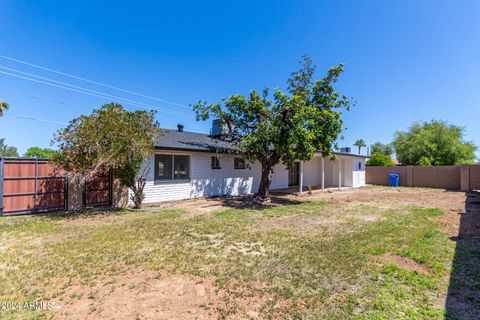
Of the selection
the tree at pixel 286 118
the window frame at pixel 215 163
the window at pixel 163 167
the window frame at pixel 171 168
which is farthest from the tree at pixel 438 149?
the window at pixel 163 167

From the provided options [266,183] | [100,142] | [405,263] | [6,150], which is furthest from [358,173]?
[6,150]

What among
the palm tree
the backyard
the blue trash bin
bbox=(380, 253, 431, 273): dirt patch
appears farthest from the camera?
the blue trash bin

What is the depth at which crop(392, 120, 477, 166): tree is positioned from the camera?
74.6ft

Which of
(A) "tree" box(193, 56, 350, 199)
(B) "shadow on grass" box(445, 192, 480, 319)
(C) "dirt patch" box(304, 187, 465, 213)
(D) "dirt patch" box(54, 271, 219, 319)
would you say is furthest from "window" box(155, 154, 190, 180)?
(B) "shadow on grass" box(445, 192, 480, 319)

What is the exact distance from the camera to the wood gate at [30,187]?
764 centimetres

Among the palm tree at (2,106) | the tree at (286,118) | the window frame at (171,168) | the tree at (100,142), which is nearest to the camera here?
the palm tree at (2,106)

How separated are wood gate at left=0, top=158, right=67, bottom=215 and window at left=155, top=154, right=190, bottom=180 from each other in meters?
3.38

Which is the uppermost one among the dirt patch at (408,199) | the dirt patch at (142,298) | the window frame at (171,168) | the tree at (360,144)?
A: the tree at (360,144)

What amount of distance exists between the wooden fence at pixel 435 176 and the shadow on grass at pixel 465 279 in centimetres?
1437

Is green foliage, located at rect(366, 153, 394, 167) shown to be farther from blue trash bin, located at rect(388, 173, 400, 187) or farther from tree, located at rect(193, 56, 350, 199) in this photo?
tree, located at rect(193, 56, 350, 199)

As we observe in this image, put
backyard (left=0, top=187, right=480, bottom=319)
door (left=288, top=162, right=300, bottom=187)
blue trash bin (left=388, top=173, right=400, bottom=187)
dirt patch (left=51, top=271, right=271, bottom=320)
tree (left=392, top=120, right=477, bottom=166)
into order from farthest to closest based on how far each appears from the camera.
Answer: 1. tree (left=392, top=120, right=477, bottom=166)
2. blue trash bin (left=388, top=173, right=400, bottom=187)
3. door (left=288, top=162, right=300, bottom=187)
4. backyard (left=0, top=187, right=480, bottom=319)
5. dirt patch (left=51, top=271, right=271, bottom=320)

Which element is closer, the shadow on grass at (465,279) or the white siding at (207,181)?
the shadow on grass at (465,279)

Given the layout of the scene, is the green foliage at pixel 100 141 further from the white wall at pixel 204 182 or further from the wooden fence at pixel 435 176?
the wooden fence at pixel 435 176

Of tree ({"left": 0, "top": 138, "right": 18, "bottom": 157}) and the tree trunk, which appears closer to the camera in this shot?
the tree trunk
